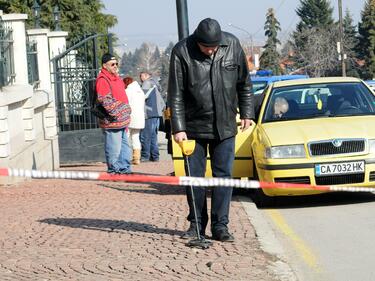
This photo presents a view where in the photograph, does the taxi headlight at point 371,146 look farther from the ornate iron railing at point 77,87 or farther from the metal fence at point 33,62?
the ornate iron railing at point 77,87

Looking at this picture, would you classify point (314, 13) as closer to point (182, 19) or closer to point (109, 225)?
point (182, 19)

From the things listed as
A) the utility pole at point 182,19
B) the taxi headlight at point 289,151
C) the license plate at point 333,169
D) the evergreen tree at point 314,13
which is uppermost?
the evergreen tree at point 314,13

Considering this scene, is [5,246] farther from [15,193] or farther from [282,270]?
[15,193]

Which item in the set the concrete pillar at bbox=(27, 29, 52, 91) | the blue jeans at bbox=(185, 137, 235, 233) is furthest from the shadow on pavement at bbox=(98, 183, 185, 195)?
the concrete pillar at bbox=(27, 29, 52, 91)

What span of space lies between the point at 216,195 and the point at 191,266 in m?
1.17

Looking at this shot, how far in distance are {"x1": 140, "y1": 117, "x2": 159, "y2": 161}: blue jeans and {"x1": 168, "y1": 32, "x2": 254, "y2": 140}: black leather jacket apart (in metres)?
11.3

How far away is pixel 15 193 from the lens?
12.4m

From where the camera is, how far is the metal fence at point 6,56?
13781 mm

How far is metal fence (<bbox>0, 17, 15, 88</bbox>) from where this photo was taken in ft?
45.2

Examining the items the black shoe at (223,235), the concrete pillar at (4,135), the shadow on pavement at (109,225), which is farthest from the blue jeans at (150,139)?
the black shoe at (223,235)

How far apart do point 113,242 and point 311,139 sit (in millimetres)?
3471

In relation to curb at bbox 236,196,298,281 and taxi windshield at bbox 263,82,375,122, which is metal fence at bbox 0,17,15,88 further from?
curb at bbox 236,196,298,281

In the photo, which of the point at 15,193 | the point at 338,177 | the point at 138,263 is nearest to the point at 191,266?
the point at 138,263

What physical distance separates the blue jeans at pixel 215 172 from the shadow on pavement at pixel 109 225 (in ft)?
1.83
